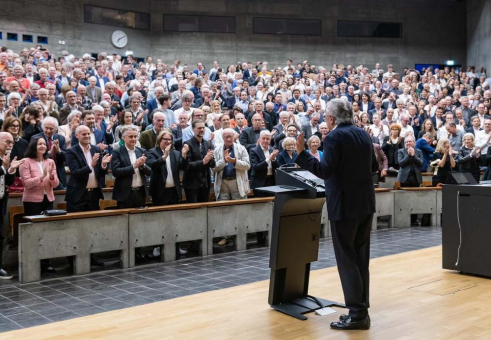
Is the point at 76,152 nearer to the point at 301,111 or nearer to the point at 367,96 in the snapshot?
the point at 301,111

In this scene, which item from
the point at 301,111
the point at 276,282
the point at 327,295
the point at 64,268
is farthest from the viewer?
the point at 301,111

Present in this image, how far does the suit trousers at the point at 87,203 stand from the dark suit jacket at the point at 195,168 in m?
1.21

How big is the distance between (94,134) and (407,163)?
513cm

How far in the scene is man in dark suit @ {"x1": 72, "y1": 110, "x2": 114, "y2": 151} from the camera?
7.82 m

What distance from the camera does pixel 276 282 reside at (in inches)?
179

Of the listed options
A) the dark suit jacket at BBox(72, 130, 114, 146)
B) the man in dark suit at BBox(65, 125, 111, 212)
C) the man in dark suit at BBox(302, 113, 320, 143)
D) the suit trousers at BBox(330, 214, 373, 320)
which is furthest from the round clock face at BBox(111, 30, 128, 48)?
the suit trousers at BBox(330, 214, 373, 320)

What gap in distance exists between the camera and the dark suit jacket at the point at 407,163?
9.95 meters

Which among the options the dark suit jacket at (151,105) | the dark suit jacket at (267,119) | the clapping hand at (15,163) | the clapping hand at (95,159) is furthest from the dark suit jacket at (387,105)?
the clapping hand at (15,163)

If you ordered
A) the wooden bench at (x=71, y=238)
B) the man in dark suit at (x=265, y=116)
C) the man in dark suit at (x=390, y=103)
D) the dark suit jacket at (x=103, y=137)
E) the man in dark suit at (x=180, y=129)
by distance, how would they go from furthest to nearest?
the man in dark suit at (x=390, y=103) < the man in dark suit at (x=265, y=116) < the dark suit jacket at (x=103, y=137) < the man in dark suit at (x=180, y=129) < the wooden bench at (x=71, y=238)

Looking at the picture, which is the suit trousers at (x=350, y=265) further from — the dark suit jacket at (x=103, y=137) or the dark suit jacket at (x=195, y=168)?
the dark suit jacket at (x=103, y=137)

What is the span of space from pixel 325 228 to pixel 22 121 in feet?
14.8

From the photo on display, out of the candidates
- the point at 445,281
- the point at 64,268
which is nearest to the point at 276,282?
the point at 445,281

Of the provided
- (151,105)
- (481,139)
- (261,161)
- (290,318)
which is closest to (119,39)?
(151,105)

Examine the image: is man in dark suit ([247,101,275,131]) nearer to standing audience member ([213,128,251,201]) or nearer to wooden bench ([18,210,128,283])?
standing audience member ([213,128,251,201])
